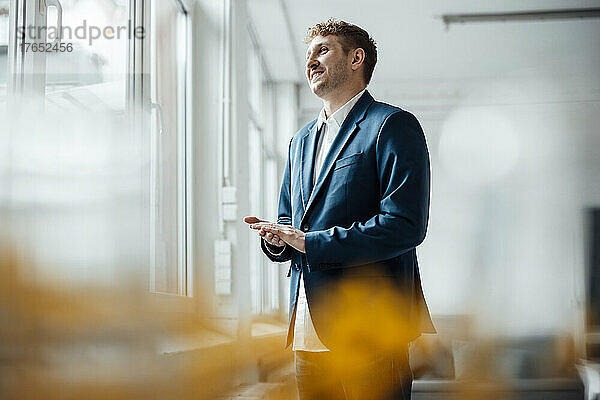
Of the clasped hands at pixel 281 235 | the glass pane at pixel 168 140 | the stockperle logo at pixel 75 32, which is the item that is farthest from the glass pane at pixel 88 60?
the glass pane at pixel 168 140

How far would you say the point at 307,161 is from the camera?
119 centimetres

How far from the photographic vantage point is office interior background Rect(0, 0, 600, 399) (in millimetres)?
958

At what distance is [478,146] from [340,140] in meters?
3.59

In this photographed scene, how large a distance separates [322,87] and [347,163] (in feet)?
0.50

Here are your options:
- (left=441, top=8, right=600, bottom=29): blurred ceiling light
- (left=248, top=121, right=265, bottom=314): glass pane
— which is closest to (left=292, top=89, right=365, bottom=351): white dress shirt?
(left=248, top=121, right=265, bottom=314): glass pane

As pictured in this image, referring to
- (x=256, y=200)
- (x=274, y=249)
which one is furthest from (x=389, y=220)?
(x=256, y=200)

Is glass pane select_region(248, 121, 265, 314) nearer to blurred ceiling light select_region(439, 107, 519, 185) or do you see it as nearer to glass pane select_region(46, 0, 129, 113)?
blurred ceiling light select_region(439, 107, 519, 185)

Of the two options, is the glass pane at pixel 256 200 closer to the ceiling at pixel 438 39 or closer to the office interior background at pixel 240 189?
the office interior background at pixel 240 189

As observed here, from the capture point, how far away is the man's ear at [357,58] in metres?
1.22

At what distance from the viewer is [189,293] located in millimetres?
2266

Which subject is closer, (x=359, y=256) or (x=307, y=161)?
(x=359, y=256)

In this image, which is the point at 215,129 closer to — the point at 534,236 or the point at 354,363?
the point at 354,363

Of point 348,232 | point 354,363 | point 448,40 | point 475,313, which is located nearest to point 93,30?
point 348,232

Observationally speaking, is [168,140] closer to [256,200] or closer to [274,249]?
[274,249]
